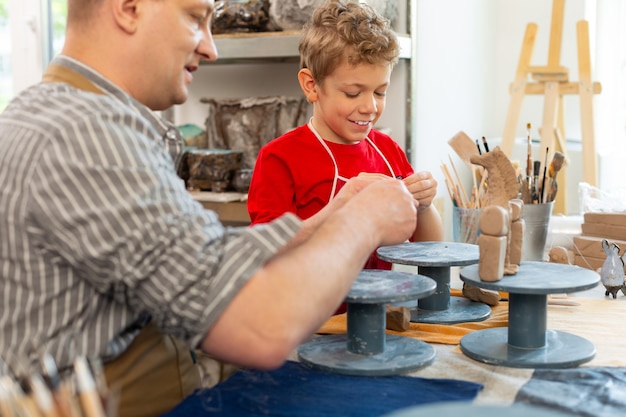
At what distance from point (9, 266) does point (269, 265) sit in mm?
308

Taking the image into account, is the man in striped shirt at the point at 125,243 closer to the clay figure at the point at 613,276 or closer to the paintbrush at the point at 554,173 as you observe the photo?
the clay figure at the point at 613,276

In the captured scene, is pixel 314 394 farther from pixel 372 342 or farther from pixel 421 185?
pixel 421 185

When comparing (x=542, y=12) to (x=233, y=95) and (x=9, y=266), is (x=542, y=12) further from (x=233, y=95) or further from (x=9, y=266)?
(x=9, y=266)

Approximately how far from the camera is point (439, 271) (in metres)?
1.35

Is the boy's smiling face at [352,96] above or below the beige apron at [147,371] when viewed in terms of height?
above

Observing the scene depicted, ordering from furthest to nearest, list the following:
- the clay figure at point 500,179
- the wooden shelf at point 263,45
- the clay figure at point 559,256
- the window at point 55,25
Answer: the window at point 55,25, the wooden shelf at point 263,45, the clay figure at point 559,256, the clay figure at point 500,179

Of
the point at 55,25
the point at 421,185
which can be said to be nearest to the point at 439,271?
the point at 421,185

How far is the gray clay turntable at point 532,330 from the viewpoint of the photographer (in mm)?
1063

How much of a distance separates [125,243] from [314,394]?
13.6 inches

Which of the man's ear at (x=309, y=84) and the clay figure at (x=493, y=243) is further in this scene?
the man's ear at (x=309, y=84)

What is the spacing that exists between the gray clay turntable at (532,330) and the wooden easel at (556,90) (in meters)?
2.17

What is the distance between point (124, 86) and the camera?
1.01m

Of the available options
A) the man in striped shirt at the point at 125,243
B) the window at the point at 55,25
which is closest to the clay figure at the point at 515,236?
the man in striped shirt at the point at 125,243

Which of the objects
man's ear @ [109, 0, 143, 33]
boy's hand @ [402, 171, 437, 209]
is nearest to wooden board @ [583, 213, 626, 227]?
boy's hand @ [402, 171, 437, 209]
